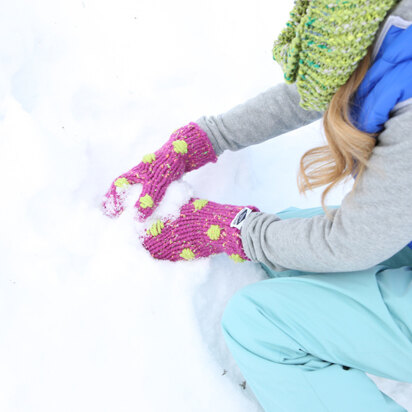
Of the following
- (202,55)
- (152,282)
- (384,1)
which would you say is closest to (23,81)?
(202,55)

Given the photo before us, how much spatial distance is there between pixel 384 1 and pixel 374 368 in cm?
63

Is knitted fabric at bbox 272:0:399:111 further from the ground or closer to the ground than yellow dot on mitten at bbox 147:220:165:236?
further from the ground

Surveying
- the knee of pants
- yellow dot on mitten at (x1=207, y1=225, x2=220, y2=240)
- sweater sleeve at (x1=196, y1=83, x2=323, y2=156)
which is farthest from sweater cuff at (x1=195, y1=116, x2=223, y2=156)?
the knee of pants

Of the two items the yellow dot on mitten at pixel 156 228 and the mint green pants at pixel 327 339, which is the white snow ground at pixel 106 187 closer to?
the yellow dot on mitten at pixel 156 228

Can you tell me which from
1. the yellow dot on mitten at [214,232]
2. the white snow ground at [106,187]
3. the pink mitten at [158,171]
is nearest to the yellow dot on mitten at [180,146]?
the pink mitten at [158,171]

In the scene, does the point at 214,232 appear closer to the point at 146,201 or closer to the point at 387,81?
the point at 146,201

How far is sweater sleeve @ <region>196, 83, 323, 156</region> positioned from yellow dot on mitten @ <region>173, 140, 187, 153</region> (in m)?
0.08

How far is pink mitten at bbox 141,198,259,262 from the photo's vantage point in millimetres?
885

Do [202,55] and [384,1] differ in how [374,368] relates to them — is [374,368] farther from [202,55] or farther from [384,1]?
[202,55]

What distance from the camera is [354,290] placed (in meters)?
0.75

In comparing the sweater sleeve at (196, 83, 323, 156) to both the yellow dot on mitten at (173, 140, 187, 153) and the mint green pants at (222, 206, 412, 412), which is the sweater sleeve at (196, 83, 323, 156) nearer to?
the yellow dot on mitten at (173, 140, 187, 153)

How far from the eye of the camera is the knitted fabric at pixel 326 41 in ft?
1.61

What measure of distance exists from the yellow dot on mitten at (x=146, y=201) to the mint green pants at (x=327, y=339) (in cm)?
31

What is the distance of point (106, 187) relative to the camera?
3.46 feet
